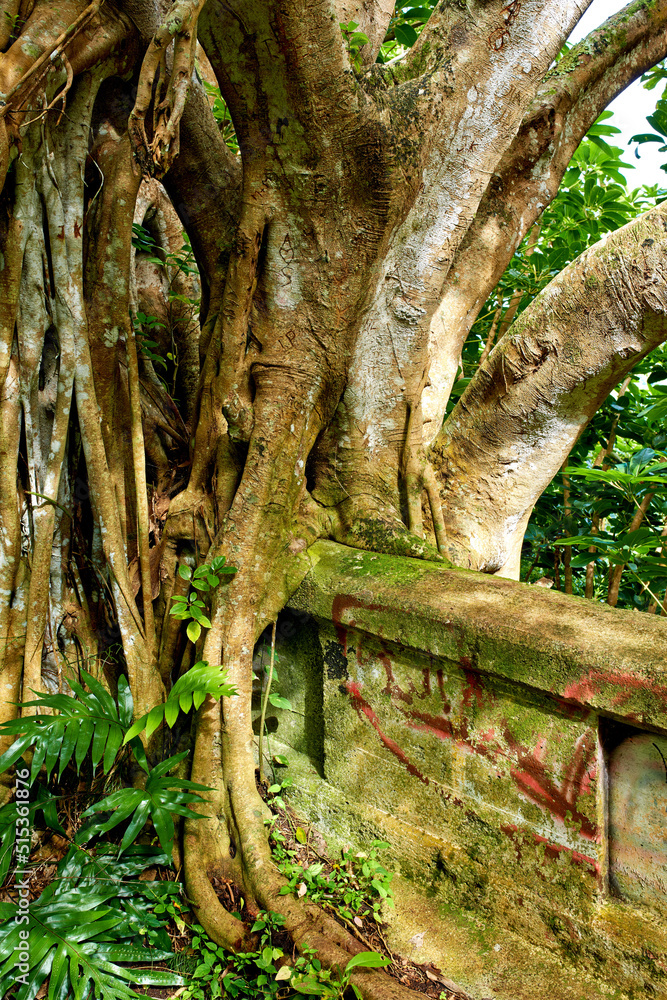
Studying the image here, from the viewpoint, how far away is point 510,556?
108 inches

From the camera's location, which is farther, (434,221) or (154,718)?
(434,221)

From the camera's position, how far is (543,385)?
2.36 m

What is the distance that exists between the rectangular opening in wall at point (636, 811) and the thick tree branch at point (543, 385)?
0.99 metres

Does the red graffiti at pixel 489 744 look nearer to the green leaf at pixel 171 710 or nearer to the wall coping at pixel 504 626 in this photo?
the wall coping at pixel 504 626

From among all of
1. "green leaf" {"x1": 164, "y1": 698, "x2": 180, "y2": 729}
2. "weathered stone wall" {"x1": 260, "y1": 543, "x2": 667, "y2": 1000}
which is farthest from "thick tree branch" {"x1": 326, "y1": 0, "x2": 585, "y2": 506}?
"green leaf" {"x1": 164, "y1": 698, "x2": 180, "y2": 729}

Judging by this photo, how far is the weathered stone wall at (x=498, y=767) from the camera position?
4.86 ft

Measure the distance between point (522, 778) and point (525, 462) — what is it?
1.26 metres

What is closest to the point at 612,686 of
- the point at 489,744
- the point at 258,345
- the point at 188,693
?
the point at 489,744

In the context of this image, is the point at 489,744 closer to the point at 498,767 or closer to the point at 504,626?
the point at 498,767

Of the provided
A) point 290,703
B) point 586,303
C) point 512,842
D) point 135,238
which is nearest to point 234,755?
point 290,703

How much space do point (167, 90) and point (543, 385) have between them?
155 cm

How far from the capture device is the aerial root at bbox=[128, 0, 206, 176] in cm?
147

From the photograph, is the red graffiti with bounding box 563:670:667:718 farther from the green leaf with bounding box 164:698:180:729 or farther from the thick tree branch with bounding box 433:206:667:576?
the green leaf with bounding box 164:698:180:729

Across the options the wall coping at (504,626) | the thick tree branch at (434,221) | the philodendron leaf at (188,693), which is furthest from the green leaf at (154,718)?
the thick tree branch at (434,221)
